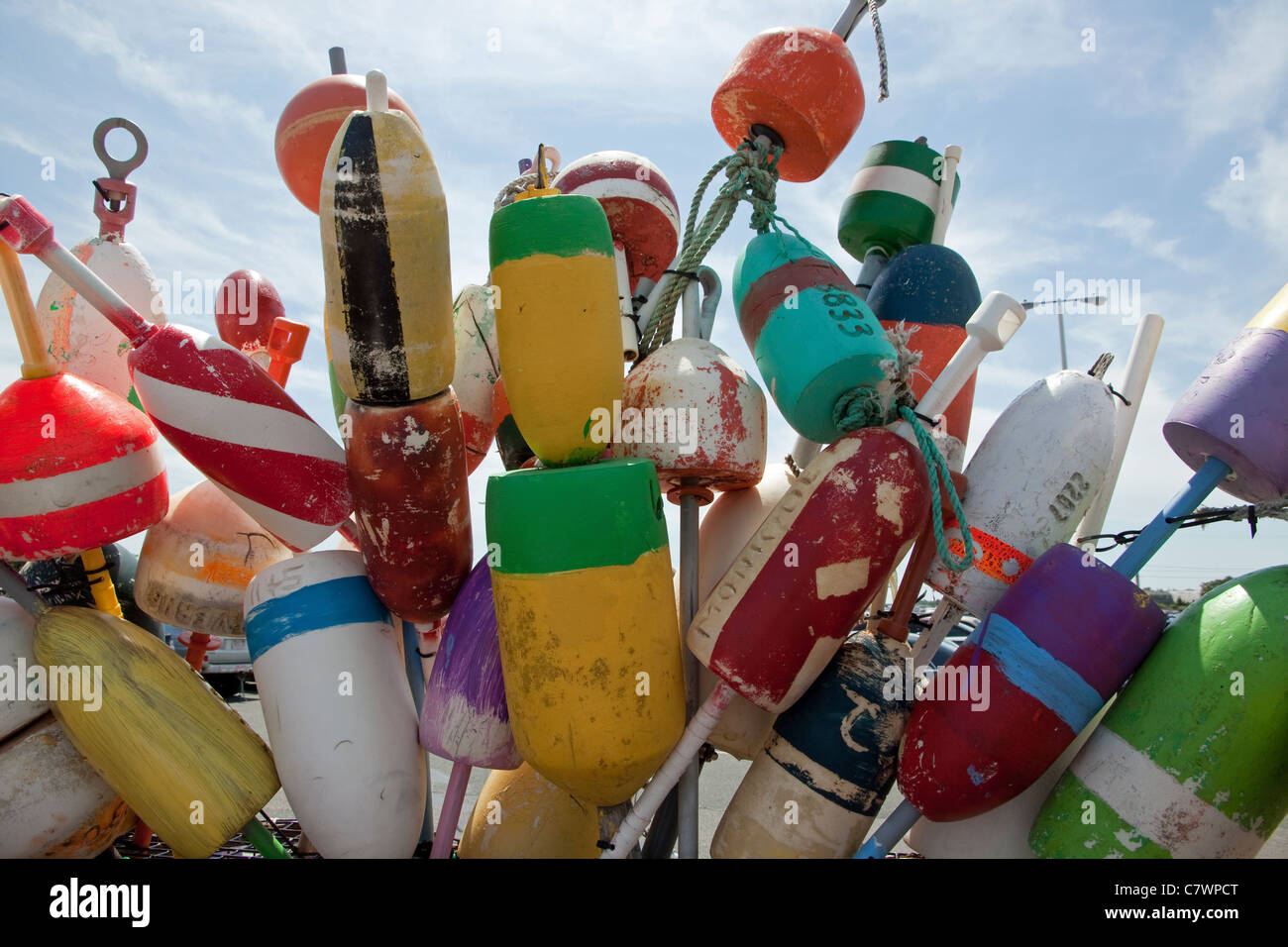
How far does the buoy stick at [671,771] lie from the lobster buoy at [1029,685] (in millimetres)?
360

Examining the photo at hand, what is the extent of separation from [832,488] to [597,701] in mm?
562

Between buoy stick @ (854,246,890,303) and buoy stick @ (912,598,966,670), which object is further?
buoy stick @ (854,246,890,303)

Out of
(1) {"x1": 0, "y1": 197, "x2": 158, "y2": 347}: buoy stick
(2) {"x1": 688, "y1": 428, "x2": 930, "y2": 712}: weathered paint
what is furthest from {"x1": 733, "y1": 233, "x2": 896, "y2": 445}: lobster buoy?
(1) {"x1": 0, "y1": 197, "x2": 158, "y2": 347}: buoy stick

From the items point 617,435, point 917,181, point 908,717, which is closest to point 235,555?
point 617,435

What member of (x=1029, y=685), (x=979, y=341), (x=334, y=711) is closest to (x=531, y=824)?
(x=334, y=711)

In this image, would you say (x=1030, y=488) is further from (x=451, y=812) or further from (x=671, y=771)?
(x=451, y=812)

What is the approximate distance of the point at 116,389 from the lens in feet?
7.36

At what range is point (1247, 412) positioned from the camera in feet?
5.34

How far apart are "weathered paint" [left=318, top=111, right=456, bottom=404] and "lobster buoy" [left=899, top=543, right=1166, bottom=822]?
1131mm

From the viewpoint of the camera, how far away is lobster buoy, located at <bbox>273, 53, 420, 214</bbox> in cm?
216

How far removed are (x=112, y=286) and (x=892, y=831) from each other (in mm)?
2224

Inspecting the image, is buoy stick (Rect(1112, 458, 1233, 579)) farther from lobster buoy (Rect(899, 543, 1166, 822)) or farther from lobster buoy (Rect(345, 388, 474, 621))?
lobster buoy (Rect(345, 388, 474, 621))

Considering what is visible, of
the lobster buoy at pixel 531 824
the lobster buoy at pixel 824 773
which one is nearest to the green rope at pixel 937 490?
the lobster buoy at pixel 824 773
